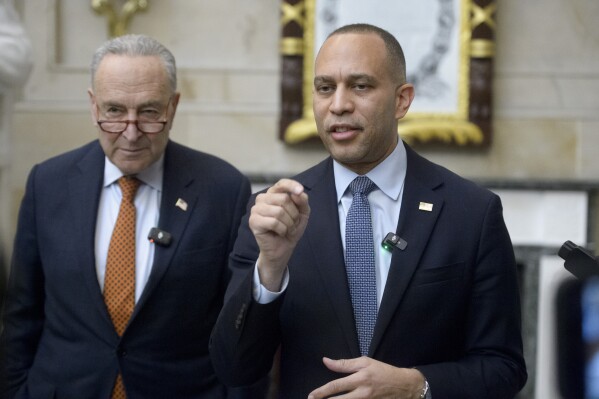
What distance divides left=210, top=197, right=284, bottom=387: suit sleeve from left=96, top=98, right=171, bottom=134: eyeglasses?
711 mm

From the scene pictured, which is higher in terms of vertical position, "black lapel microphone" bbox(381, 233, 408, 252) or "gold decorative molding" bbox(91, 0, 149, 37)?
"gold decorative molding" bbox(91, 0, 149, 37)

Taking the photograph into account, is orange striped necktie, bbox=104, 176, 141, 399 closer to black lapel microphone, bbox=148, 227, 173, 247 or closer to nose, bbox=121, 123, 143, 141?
black lapel microphone, bbox=148, 227, 173, 247

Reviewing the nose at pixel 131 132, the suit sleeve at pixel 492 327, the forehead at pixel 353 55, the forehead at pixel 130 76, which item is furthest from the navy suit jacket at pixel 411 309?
the forehead at pixel 130 76

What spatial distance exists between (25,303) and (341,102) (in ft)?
4.47

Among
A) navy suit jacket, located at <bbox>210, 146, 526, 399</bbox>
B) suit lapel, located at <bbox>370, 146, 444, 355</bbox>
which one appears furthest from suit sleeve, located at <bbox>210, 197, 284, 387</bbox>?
suit lapel, located at <bbox>370, 146, 444, 355</bbox>

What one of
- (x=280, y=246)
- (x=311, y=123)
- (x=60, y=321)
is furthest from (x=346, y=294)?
(x=311, y=123)

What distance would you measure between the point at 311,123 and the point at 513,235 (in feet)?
4.64

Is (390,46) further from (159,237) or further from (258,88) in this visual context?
(258,88)

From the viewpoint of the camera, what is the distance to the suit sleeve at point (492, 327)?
268 cm

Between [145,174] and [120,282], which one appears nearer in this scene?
[120,282]

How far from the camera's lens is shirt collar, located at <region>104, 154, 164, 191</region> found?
3.48 meters

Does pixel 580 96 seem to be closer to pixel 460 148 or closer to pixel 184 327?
pixel 460 148

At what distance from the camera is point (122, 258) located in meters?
3.34

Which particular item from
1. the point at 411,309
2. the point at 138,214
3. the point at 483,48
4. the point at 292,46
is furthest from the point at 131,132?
the point at 483,48
